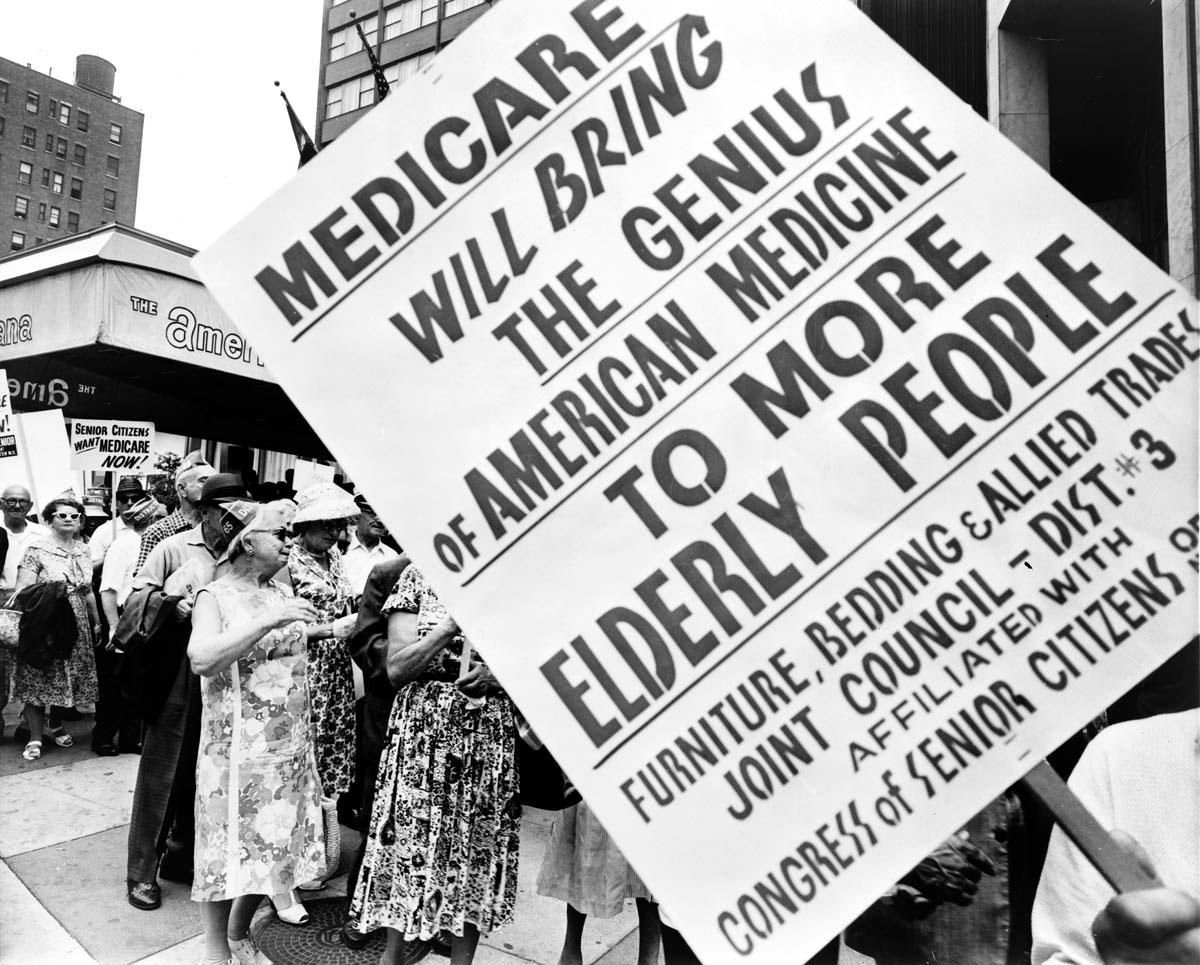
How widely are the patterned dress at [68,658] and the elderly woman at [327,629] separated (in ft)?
9.25

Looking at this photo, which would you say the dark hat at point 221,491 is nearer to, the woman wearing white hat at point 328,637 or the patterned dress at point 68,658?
the woman wearing white hat at point 328,637

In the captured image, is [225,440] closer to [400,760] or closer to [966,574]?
[400,760]

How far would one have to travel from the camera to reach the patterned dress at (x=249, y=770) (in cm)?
279

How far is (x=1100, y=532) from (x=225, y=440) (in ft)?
26.2

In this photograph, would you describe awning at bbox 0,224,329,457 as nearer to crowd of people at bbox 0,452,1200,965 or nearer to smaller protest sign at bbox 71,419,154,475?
smaller protest sign at bbox 71,419,154,475

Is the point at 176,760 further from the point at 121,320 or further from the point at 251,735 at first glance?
the point at 121,320

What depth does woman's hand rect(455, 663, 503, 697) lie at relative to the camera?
2.62m

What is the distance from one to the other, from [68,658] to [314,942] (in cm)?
350

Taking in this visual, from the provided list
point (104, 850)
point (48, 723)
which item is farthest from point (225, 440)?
point (104, 850)

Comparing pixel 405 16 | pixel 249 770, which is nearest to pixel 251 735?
pixel 249 770

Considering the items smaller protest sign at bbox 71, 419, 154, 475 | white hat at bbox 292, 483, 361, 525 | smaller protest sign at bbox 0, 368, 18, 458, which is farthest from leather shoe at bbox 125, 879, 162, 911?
smaller protest sign at bbox 71, 419, 154, 475

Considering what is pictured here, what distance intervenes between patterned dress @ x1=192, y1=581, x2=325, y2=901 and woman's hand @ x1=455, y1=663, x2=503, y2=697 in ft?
2.42

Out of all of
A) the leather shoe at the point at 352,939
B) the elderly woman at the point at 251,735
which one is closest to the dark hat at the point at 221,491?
the elderly woman at the point at 251,735

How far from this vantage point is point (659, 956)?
3.23 m
